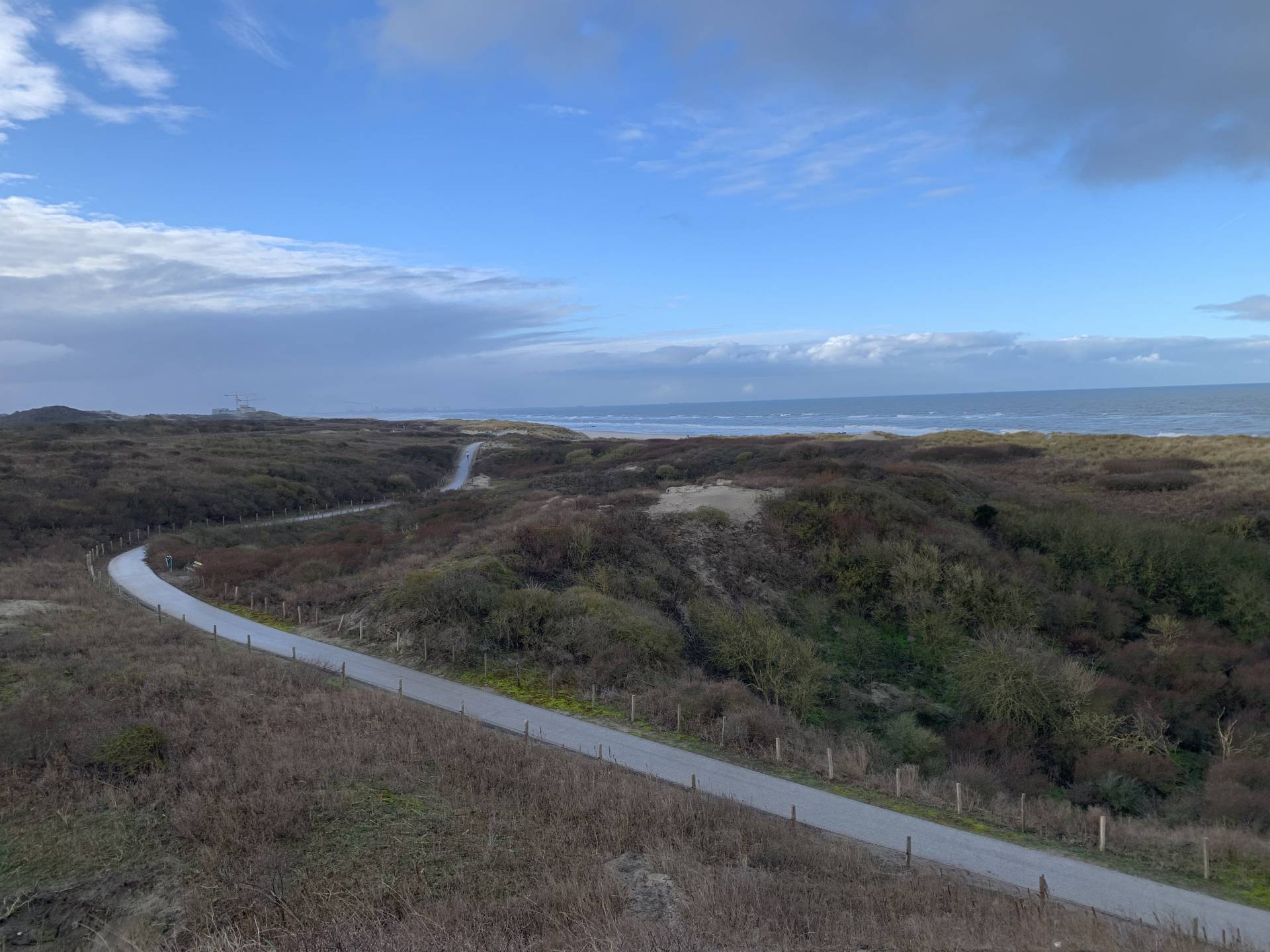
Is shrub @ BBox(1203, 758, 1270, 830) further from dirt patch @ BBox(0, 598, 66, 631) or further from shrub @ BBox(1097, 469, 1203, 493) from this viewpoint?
shrub @ BBox(1097, 469, 1203, 493)

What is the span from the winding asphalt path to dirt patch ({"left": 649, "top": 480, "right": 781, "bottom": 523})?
1481 cm

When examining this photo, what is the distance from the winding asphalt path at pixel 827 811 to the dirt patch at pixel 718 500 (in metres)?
14.8

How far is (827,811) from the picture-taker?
12.8 metres

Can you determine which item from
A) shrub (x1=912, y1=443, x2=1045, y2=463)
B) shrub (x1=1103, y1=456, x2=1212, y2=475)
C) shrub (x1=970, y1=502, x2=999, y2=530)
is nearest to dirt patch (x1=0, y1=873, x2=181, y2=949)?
shrub (x1=970, y1=502, x2=999, y2=530)

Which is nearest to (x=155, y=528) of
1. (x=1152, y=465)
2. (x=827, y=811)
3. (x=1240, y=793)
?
(x=827, y=811)

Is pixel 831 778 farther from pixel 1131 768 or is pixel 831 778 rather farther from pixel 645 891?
pixel 1131 768

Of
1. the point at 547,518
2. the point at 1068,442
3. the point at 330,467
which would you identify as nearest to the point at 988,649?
the point at 547,518

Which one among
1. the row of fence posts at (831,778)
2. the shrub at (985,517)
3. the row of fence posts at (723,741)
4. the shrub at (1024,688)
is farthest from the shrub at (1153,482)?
the row of fence posts at (831,778)

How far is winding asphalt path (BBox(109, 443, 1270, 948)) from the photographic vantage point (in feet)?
32.8

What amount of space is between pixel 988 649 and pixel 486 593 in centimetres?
1415

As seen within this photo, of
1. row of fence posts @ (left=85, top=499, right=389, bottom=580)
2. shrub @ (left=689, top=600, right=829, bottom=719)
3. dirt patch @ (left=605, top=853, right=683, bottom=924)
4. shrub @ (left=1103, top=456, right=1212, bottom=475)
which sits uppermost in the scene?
shrub @ (left=1103, top=456, right=1212, bottom=475)

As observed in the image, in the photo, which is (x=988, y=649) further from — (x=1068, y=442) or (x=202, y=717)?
(x=1068, y=442)

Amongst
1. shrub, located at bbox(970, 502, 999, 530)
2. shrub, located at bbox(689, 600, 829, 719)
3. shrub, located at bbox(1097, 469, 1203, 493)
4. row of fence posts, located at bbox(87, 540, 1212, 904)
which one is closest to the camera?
row of fence posts, located at bbox(87, 540, 1212, 904)

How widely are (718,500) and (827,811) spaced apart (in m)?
21.1
